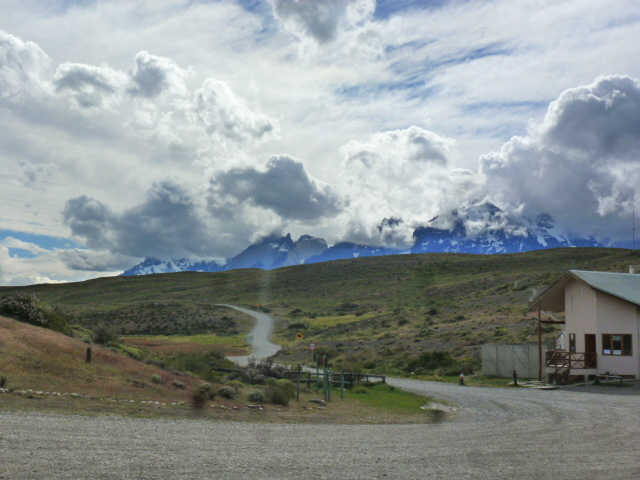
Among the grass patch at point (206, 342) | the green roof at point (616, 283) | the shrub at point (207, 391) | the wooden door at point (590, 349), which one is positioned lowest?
the grass patch at point (206, 342)

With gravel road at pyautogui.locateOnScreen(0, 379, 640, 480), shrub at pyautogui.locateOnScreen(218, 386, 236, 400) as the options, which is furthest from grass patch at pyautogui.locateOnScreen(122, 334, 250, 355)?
gravel road at pyautogui.locateOnScreen(0, 379, 640, 480)

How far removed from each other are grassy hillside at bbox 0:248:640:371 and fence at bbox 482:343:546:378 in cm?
723

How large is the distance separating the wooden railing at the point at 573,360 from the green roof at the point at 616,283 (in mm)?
3352

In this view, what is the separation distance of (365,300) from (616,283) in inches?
2556

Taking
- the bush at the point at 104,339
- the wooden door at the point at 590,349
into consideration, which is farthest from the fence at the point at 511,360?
the bush at the point at 104,339

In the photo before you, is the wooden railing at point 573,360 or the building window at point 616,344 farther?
the wooden railing at point 573,360

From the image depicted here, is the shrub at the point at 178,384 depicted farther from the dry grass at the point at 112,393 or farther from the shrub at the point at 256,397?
the shrub at the point at 256,397

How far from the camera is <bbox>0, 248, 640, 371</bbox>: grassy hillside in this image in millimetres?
50750

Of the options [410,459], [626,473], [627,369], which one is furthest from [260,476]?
[627,369]

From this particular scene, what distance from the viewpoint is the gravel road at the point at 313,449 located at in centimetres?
883

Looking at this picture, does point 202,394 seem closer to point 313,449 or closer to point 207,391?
point 207,391

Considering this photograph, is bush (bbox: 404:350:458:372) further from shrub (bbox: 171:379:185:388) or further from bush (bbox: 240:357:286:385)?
shrub (bbox: 171:379:185:388)

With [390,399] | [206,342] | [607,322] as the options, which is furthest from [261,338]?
[390,399]

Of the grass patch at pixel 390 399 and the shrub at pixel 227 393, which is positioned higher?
the shrub at pixel 227 393
